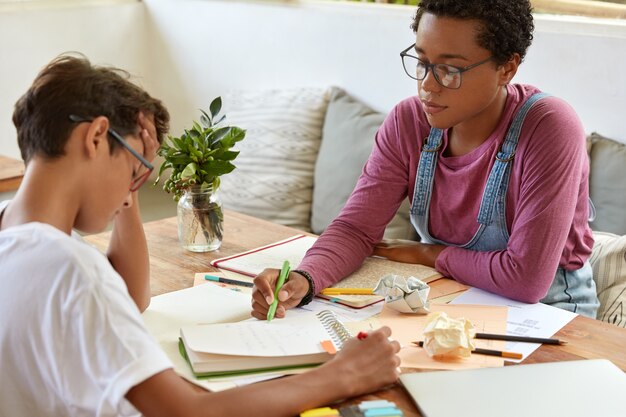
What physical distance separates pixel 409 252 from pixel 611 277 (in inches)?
20.5

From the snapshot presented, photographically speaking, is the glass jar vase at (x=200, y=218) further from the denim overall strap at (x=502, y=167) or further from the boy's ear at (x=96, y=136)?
the boy's ear at (x=96, y=136)

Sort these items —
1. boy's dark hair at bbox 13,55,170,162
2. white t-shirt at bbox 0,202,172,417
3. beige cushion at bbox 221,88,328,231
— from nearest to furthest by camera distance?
white t-shirt at bbox 0,202,172,417
boy's dark hair at bbox 13,55,170,162
beige cushion at bbox 221,88,328,231

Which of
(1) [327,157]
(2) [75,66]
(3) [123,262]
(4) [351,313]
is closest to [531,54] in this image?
(1) [327,157]

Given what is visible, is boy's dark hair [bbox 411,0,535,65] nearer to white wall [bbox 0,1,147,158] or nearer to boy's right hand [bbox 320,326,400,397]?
boy's right hand [bbox 320,326,400,397]

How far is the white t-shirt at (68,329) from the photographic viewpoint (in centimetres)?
100

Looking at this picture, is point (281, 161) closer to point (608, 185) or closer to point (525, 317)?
point (608, 185)

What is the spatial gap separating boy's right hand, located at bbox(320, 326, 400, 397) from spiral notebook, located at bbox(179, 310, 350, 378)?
5 centimetres

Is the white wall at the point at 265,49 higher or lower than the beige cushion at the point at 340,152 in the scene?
higher

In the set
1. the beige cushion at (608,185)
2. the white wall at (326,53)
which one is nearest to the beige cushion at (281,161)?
the white wall at (326,53)

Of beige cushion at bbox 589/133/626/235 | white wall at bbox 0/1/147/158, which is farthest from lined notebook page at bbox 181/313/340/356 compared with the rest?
white wall at bbox 0/1/147/158

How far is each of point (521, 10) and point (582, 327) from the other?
0.67 metres

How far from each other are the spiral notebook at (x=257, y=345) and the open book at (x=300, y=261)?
22 cm

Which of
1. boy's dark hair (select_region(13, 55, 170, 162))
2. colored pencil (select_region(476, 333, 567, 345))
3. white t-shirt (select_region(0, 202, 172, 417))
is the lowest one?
colored pencil (select_region(476, 333, 567, 345))

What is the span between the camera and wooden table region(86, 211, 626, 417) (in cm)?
133
